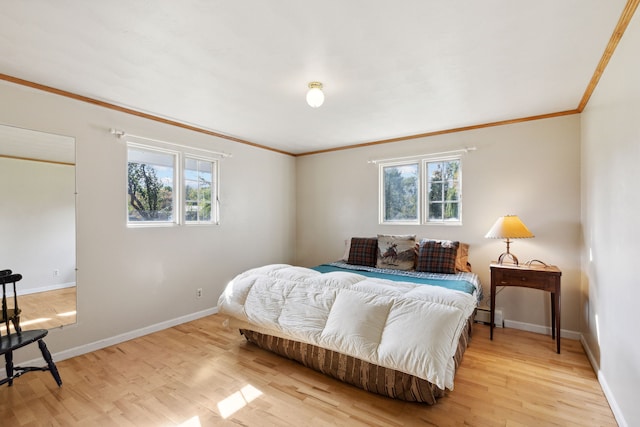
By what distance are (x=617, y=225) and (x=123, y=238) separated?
4.05m

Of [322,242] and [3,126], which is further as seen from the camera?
[322,242]

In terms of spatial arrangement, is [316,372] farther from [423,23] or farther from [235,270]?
[423,23]

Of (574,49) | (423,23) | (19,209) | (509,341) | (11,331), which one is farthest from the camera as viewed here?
(509,341)

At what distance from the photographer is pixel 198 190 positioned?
3787 millimetres

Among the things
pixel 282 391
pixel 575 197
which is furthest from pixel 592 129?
pixel 282 391

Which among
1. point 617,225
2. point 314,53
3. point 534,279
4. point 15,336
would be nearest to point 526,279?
point 534,279

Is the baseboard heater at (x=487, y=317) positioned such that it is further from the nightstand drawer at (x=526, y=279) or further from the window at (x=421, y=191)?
the window at (x=421, y=191)

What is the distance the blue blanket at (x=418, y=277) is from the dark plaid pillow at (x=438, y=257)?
9cm

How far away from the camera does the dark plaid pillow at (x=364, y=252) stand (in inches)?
150

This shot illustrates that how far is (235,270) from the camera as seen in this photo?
4160mm

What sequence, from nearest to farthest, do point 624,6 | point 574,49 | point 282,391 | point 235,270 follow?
point 624,6, point 574,49, point 282,391, point 235,270

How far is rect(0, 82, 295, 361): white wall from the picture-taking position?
2.62 meters

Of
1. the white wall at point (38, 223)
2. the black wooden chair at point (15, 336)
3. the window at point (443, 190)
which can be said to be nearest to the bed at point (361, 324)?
the window at point (443, 190)

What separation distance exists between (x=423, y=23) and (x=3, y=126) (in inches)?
126
